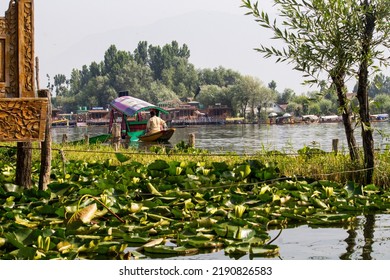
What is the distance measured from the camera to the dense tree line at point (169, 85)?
299 ft

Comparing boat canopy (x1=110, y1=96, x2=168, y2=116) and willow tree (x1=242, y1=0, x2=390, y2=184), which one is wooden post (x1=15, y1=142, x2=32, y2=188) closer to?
willow tree (x1=242, y1=0, x2=390, y2=184)

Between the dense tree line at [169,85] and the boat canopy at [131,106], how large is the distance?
4939 cm

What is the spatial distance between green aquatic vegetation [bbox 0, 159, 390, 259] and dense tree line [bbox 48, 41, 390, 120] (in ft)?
259

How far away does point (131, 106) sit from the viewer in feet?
128

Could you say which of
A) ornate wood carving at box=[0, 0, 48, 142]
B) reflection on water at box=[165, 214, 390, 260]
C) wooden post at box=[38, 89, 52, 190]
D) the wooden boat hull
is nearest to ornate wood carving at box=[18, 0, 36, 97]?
ornate wood carving at box=[0, 0, 48, 142]

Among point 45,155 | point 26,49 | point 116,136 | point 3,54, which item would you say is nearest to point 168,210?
point 45,155

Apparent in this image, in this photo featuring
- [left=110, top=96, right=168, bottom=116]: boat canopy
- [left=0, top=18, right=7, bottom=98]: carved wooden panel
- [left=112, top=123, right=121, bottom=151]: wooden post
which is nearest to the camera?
[left=0, top=18, right=7, bottom=98]: carved wooden panel

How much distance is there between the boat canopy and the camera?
37.7m

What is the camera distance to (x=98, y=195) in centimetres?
835

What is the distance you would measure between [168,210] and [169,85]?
111014 millimetres

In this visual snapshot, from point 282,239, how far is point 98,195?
2.57 m

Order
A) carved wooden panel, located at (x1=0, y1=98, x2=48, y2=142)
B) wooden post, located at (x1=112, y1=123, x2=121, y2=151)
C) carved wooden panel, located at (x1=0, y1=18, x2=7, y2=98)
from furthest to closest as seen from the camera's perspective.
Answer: wooden post, located at (x1=112, y1=123, x2=121, y2=151)
carved wooden panel, located at (x1=0, y1=18, x2=7, y2=98)
carved wooden panel, located at (x1=0, y1=98, x2=48, y2=142)

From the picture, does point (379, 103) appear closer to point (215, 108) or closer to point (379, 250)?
point (379, 250)

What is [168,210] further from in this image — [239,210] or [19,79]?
[19,79]
